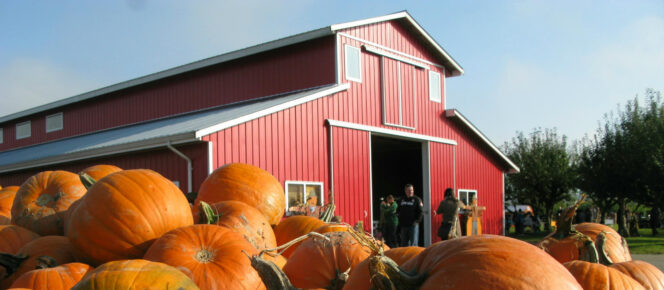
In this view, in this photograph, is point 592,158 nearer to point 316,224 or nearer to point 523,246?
point 316,224

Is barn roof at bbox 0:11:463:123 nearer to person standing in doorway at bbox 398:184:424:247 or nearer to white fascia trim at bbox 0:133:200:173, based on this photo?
person standing in doorway at bbox 398:184:424:247

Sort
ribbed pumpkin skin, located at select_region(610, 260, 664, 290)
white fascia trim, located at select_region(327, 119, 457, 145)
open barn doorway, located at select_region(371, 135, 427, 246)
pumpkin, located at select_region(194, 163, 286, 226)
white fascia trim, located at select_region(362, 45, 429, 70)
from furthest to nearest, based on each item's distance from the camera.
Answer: open barn doorway, located at select_region(371, 135, 427, 246), white fascia trim, located at select_region(362, 45, 429, 70), white fascia trim, located at select_region(327, 119, 457, 145), pumpkin, located at select_region(194, 163, 286, 226), ribbed pumpkin skin, located at select_region(610, 260, 664, 290)

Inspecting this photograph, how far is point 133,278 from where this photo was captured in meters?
2.21

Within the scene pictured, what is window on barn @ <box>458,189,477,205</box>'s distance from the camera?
64.0 feet

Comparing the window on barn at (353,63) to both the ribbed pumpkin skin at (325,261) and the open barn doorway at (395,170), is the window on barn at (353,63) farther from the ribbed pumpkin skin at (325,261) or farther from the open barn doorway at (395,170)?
the ribbed pumpkin skin at (325,261)

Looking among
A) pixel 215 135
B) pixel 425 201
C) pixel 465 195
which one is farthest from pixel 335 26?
pixel 465 195

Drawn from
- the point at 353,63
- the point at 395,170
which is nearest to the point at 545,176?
the point at 395,170

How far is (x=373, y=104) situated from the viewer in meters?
15.9

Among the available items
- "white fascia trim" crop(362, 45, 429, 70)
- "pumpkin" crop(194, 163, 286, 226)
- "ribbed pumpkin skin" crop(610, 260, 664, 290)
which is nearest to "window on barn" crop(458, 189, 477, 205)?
"white fascia trim" crop(362, 45, 429, 70)

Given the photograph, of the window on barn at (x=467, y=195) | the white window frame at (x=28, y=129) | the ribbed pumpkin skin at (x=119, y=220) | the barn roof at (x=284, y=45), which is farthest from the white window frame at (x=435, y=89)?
the white window frame at (x=28, y=129)

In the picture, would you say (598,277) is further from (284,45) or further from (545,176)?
(545,176)

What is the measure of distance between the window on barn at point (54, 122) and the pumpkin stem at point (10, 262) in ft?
72.3

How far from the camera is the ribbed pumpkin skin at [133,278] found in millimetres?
2164

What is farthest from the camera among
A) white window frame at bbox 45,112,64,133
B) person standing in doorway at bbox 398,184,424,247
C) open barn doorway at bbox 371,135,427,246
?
open barn doorway at bbox 371,135,427,246
